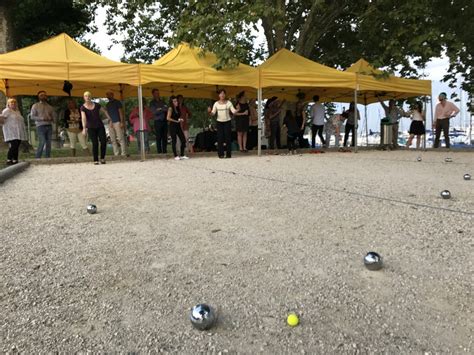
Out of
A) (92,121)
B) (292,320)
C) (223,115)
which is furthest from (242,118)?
(292,320)

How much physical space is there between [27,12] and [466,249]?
19.3 m

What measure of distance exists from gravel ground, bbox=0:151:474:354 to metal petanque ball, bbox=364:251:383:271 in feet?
0.14

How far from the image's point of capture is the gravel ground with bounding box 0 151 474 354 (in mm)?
1938

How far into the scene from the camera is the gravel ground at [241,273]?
1938 millimetres

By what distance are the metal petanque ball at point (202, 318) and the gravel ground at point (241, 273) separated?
0.16ft

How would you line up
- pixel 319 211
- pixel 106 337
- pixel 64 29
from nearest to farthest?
1. pixel 106 337
2. pixel 319 211
3. pixel 64 29

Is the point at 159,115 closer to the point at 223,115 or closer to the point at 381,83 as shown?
the point at 223,115

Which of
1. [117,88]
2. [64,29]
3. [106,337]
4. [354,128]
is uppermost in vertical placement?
[64,29]

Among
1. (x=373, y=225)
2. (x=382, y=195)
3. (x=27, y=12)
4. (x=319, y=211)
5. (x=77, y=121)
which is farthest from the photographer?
(x=27, y=12)

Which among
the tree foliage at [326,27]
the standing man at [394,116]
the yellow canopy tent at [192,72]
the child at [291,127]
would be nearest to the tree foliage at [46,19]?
the tree foliage at [326,27]

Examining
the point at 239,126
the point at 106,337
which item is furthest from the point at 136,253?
the point at 239,126

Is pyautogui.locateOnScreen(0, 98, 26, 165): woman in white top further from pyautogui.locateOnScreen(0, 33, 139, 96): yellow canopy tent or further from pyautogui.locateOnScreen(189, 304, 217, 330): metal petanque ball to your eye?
Result: pyautogui.locateOnScreen(189, 304, 217, 330): metal petanque ball

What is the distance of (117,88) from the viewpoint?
1460 centimetres

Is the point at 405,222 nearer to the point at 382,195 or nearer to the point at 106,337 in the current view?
the point at 382,195
